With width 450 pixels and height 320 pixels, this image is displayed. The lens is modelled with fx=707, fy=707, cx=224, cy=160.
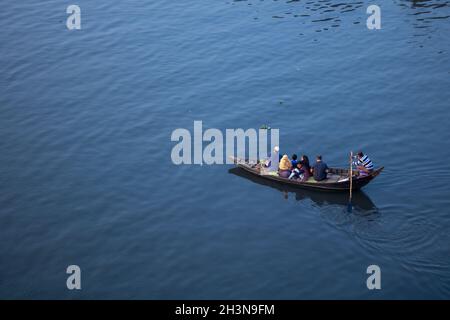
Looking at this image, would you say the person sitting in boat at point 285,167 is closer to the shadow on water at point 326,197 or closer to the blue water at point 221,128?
the shadow on water at point 326,197

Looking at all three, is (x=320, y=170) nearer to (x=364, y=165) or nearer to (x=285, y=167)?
(x=285, y=167)

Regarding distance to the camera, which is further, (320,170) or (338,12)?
(338,12)

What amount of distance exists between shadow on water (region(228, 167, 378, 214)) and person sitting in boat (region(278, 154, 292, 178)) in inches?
24.0

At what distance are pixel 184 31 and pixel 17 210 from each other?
810 inches

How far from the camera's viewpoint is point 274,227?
3123 centimetres

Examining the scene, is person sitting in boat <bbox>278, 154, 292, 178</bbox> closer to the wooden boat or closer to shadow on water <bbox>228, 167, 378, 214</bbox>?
the wooden boat

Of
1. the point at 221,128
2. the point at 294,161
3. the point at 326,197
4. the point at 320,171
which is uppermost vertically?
the point at 221,128

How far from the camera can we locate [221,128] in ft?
126

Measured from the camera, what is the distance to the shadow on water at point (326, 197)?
32062 mm

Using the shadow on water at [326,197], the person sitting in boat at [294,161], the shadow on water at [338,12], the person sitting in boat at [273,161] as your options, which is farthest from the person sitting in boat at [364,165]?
the shadow on water at [338,12]

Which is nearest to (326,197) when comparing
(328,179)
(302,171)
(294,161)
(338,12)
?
(328,179)

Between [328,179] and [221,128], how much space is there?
25.3 feet

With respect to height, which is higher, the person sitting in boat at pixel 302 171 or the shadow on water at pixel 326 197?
the person sitting in boat at pixel 302 171

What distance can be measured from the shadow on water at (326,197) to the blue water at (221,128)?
95 mm
